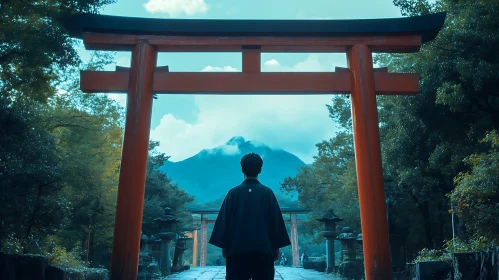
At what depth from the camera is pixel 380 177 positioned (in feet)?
20.0

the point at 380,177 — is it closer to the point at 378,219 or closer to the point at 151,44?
the point at 378,219

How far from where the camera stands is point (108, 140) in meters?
19.2

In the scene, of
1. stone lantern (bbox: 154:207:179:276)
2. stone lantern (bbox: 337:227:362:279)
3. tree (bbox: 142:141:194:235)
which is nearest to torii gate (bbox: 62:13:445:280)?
stone lantern (bbox: 337:227:362:279)

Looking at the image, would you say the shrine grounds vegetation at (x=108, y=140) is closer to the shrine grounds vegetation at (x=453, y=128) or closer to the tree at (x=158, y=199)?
the shrine grounds vegetation at (x=453, y=128)

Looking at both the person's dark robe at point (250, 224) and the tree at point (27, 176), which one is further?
the tree at point (27, 176)

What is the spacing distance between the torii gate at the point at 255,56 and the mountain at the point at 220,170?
91328 millimetres

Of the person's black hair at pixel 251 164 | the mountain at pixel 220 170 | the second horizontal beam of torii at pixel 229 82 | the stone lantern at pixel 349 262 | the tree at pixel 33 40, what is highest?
the mountain at pixel 220 170

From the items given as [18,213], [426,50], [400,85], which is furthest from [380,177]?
[18,213]

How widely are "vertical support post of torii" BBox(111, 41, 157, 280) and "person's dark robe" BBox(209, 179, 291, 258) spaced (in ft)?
8.66

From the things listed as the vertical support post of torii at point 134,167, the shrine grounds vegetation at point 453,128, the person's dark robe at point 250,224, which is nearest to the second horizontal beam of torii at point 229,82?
the vertical support post of torii at point 134,167

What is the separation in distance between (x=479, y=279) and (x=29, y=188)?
369 inches

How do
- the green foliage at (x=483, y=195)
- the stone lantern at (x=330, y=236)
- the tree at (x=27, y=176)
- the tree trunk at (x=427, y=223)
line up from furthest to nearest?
1. the tree trunk at (x=427, y=223)
2. the stone lantern at (x=330, y=236)
3. the tree at (x=27, y=176)
4. the green foliage at (x=483, y=195)

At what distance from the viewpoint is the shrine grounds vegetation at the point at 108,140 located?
8.93 metres

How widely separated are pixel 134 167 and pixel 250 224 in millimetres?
2994
